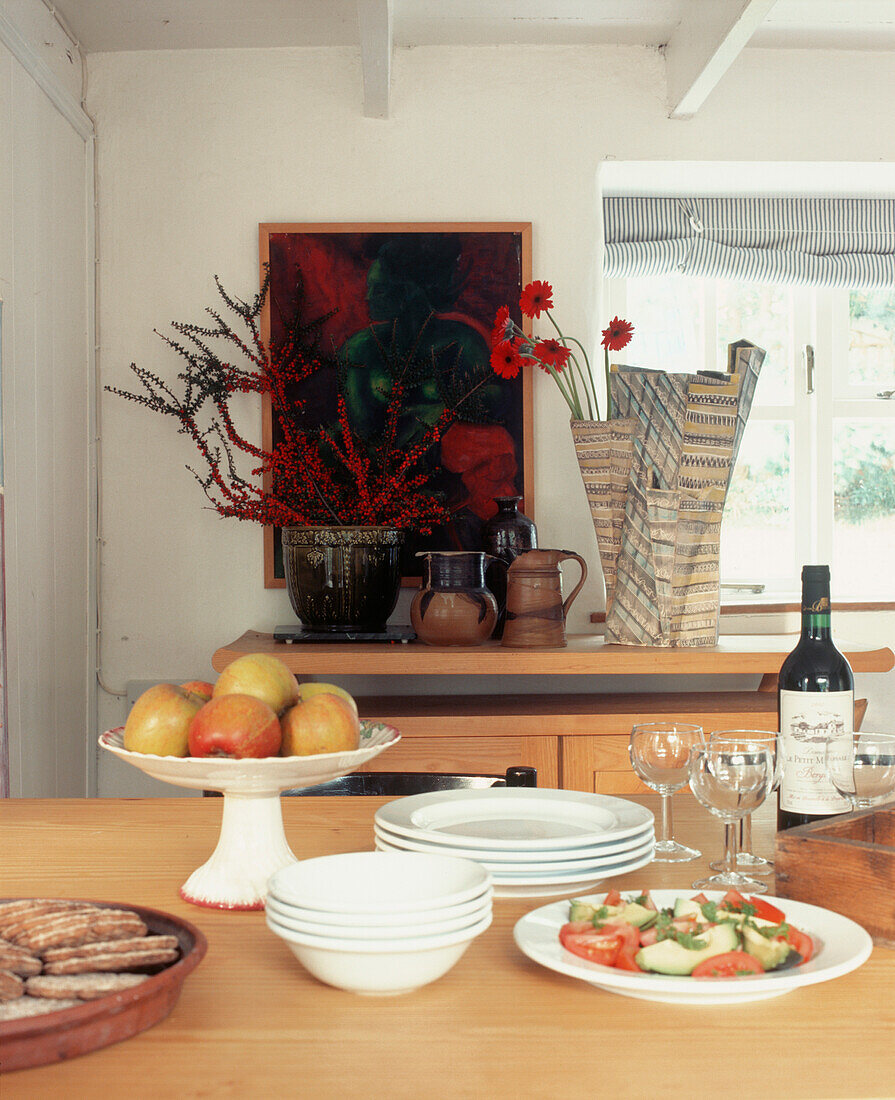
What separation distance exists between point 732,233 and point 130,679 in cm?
212

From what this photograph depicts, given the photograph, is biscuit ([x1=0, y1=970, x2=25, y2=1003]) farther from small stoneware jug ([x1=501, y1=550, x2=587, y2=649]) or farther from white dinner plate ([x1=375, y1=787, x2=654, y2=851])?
small stoneware jug ([x1=501, y1=550, x2=587, y2=649])

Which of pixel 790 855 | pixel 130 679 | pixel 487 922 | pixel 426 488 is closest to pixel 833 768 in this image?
pixel 790 855

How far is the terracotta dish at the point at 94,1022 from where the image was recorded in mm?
606

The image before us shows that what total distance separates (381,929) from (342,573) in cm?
181

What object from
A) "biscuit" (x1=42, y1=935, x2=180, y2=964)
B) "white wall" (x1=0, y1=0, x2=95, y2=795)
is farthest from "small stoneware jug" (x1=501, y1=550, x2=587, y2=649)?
"biscuit" (x1=42, y1=935, x2=180, y2=964)

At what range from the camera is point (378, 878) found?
2.62ft

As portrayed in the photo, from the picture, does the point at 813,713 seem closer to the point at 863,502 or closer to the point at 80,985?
the point at 80,985

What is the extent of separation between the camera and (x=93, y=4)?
2.55 metres

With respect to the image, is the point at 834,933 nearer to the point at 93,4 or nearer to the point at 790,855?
the point at 790,855

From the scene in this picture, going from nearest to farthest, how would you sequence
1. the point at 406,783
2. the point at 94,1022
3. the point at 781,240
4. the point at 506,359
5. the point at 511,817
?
1. the point at 94,1022
2. the point at 511,817
3. the point at 406,783
4. the point at 506,359
5. the point at 781,240

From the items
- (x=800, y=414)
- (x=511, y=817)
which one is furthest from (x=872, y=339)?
(x=511, y=817)

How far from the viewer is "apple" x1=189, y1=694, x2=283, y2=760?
86cm

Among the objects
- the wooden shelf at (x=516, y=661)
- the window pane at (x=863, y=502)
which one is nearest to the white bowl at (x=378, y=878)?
the wooden shelf at (x=516, y=661)

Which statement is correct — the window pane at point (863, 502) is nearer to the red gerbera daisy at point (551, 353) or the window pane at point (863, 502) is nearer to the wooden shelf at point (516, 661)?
the wooden shelf at point (516, 661)
